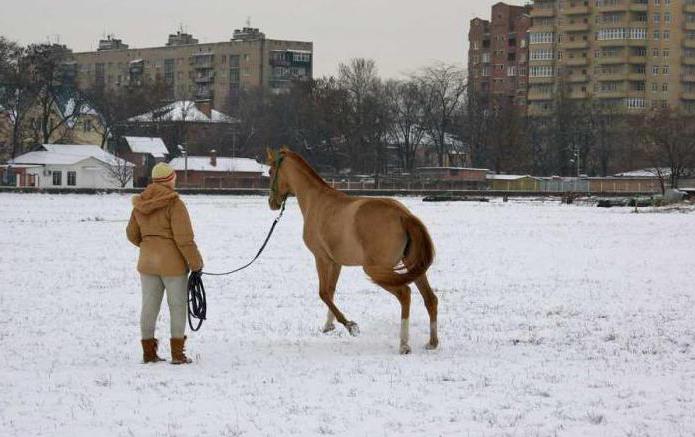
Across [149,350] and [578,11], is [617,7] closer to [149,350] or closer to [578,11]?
[578,11]

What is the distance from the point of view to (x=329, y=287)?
40.6 ft

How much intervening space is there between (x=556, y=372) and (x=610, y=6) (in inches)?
5795

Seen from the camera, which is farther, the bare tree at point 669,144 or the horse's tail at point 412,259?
the bare tree at point 669,144

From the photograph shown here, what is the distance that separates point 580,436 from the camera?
760 cm

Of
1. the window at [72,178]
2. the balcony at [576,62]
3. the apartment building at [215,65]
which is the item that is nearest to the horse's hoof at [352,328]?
the window at [72,178]

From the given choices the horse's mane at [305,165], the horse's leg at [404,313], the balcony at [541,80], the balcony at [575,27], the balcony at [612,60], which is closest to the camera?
the horse's leg at [404,313]

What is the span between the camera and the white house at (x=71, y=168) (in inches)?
3875

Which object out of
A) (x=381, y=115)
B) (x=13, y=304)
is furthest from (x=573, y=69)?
(x=13, y=304)

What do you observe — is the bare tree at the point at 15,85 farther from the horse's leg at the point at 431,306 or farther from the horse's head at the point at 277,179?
the horse's leg at the point at 431,306

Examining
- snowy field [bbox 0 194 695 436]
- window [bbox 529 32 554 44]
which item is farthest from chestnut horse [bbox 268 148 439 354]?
window [bbox 529 32 554 44]

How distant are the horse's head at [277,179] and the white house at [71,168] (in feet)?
288

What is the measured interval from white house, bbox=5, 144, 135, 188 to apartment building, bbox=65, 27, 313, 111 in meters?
63.5

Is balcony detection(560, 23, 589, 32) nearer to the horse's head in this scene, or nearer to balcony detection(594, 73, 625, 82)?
balcony detection(594, 73, 625, 82)

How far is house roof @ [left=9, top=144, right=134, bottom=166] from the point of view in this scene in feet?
326
